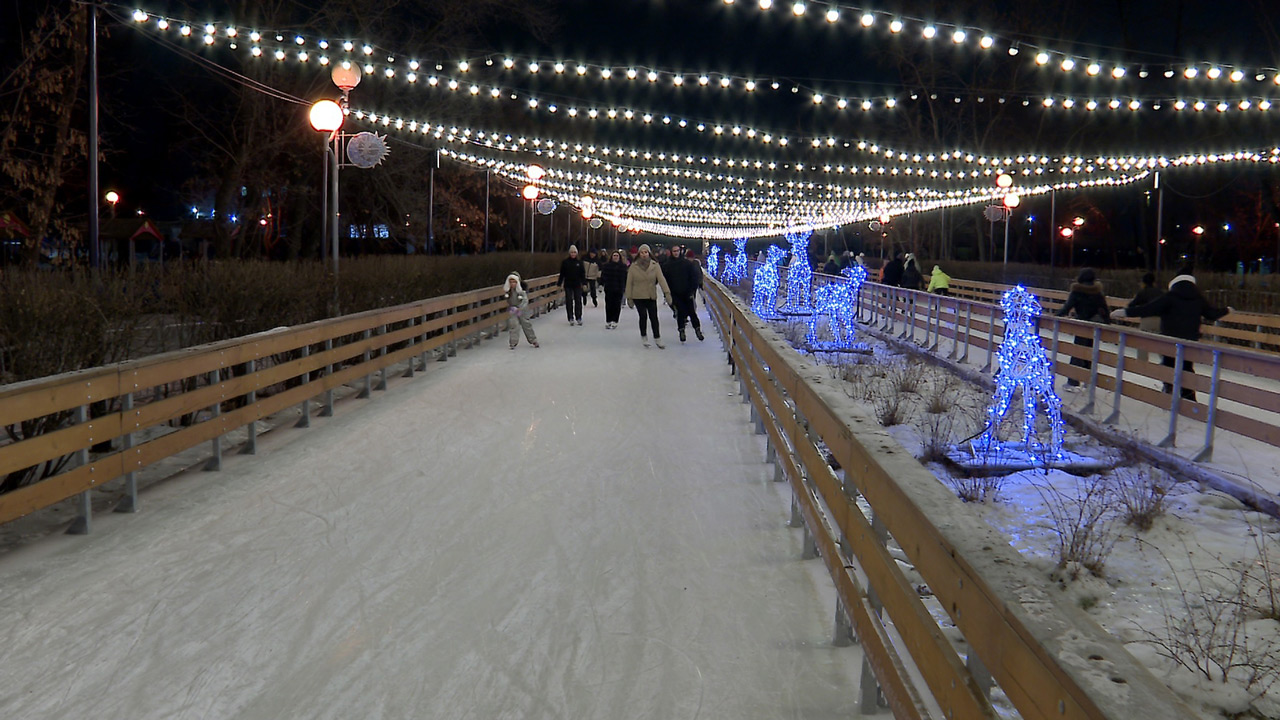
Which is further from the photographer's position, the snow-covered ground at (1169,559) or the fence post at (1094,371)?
the fence post at (1094,371)

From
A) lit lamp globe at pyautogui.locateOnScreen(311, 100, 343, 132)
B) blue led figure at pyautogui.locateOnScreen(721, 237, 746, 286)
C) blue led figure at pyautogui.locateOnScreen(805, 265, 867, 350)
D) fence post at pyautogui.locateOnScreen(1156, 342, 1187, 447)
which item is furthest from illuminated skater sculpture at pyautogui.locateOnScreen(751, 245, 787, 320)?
fence post at pyautogui.locateOnScreen(1156, 342, 1187, 447)

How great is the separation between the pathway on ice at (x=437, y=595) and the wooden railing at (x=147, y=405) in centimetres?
30

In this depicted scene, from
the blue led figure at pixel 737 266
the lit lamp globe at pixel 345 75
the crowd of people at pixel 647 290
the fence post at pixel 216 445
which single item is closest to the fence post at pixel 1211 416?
the fence post at pixel 216 445

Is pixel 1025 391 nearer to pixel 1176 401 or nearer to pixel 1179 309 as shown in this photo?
pixel 1176 401

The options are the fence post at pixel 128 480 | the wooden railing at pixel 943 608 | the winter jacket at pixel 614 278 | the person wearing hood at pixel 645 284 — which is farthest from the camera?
the winter jacket at pixel 614 278

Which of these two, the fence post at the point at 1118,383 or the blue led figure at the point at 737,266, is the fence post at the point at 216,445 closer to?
the fence post at the point at 1118,383

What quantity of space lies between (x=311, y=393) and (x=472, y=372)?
482cm

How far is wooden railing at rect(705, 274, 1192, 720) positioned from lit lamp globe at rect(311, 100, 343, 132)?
11477mm

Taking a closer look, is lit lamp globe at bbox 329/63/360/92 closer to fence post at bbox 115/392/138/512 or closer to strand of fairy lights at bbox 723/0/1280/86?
strand of fairy lights at bbox 723/0/1280/86

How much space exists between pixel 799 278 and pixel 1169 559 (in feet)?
78.8

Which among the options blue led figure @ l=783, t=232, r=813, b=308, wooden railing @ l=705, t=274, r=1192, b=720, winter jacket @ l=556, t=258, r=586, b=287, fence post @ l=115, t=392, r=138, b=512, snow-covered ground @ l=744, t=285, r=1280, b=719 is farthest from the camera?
blue led figure @ l=783, t=232, r=813, b=308

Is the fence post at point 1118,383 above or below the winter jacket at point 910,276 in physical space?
below

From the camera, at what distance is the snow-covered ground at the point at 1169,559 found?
15.8 ft

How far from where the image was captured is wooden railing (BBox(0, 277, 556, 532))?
235 inches
